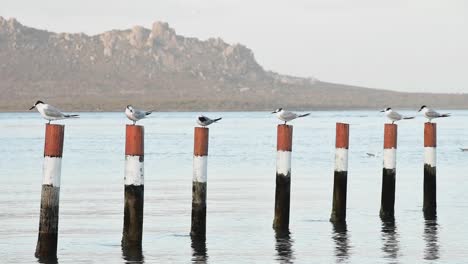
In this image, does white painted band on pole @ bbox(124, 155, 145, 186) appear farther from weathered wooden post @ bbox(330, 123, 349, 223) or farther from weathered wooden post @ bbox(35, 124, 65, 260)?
weathered wooden post @ bbox(330, 123, 349, 223)

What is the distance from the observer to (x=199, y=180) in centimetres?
1708

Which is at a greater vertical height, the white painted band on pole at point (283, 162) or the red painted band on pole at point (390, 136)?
the red painted band on pole at point (390, 136)

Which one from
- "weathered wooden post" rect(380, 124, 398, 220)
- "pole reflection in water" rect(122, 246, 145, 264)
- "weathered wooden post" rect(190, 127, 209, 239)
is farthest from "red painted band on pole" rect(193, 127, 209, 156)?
"weathered wooden post" rect(380, 124, 398, 220)

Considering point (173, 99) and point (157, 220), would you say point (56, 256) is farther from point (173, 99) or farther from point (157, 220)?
point (173, 99)

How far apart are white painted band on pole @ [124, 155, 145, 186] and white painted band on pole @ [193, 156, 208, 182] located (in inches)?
42.7

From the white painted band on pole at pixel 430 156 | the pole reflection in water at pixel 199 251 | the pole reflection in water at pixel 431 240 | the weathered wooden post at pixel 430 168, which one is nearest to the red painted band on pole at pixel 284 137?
the pole reflection in water at pixel 199 251

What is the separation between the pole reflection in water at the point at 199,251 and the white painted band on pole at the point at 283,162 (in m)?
1.60

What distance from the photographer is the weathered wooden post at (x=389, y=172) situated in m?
20.0

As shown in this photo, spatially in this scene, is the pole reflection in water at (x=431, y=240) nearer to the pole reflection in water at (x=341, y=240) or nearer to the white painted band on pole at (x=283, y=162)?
the pole reflection in water at (x=341, y=240)

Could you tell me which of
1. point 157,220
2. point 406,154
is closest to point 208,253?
point 157,220

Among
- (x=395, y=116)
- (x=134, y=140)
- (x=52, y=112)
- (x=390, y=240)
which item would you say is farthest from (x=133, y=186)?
(x=395, y=116)

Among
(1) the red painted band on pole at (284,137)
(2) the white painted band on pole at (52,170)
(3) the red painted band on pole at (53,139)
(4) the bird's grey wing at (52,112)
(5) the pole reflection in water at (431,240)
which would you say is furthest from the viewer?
(4) the bird's grey wing at (52,112)

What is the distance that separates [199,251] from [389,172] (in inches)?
182

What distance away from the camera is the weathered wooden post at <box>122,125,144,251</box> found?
15.8 meters
